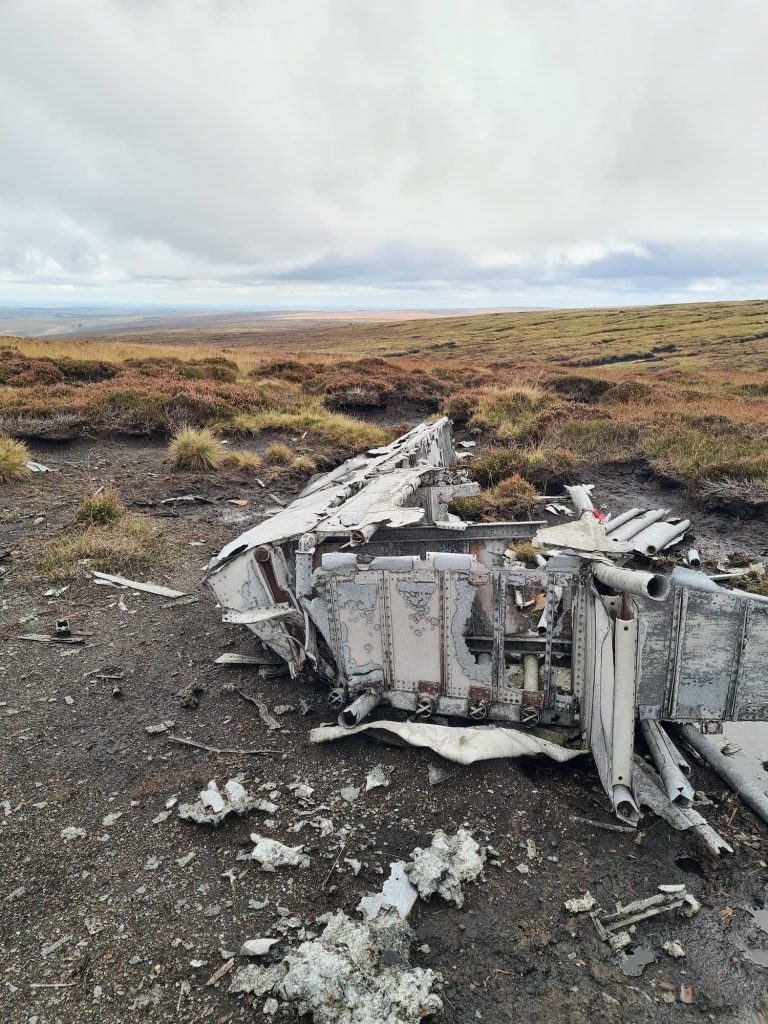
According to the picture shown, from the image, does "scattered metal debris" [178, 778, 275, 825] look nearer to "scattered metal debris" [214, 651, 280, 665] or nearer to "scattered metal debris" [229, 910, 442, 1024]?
"scattered metal debris" [229, 910, 442, 1024]

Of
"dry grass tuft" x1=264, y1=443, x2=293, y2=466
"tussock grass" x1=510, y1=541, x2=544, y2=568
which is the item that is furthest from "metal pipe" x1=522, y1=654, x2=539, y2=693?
"dry grass tuft" x1=264, y1=443, x2=293, y2=466

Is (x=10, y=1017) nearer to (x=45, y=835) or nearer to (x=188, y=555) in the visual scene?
(x=45, y=835)

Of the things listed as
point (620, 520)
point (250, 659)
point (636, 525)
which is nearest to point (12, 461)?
point (250, 659)

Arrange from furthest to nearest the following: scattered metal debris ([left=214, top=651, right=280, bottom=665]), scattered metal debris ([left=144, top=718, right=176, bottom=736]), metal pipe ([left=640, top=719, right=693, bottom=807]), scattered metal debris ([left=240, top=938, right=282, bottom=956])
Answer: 1. scattered metal debris ([left=214, top=651, right=280, bottom=665])
2. scattered metal debris ([left=144, top=718, right=176, bottom=736])
3. metal pipe ([left=640, top=719, right=693, bottom=807])
4. scattered metal debris ([left=240, top=938, right=282, bottom=956])

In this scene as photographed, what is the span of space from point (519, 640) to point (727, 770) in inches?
65.7

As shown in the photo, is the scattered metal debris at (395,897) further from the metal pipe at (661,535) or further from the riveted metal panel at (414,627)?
the metal pipe at (661,535)

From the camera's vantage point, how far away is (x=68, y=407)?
1509 centimetres

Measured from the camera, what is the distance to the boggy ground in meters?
2.84

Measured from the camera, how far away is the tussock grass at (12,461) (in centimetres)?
1123

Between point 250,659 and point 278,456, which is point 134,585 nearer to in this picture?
point 250,659

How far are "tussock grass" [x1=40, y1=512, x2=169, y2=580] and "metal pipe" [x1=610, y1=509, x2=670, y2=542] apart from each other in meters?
6.77

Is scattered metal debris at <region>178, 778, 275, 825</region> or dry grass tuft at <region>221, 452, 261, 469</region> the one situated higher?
dry grass tuft at <region>221, 452, 261, 469</region>

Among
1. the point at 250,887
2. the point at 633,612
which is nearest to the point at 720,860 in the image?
the point at 633,612

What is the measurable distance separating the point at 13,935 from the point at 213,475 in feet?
32.8
